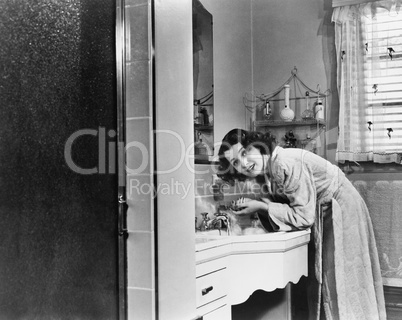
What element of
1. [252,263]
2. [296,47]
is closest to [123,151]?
[252,263]

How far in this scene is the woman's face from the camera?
185 centimetres

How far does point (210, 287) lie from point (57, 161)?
0.72 m

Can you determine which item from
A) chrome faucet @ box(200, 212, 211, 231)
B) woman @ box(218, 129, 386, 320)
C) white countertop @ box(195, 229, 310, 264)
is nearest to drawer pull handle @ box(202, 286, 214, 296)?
white countertop @ box(195, 229, 310, 264)

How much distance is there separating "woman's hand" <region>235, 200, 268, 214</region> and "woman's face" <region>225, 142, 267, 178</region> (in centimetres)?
11

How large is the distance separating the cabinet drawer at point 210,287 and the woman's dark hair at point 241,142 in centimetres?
41

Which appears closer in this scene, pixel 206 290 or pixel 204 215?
pixel 206 290

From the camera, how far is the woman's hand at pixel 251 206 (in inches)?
72.8

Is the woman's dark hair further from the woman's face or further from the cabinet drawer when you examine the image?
the cabinet drawer

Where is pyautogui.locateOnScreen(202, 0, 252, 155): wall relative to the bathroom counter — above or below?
above

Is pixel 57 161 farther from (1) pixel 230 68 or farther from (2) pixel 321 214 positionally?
(2) pixel 321 214

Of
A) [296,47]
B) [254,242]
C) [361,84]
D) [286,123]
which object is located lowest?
[254,242]

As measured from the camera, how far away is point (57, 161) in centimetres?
116

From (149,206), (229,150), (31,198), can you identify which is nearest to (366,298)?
(229,150)

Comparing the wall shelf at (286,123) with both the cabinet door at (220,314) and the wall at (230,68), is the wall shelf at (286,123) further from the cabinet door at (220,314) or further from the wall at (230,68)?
the cabinet door at (220,314)
